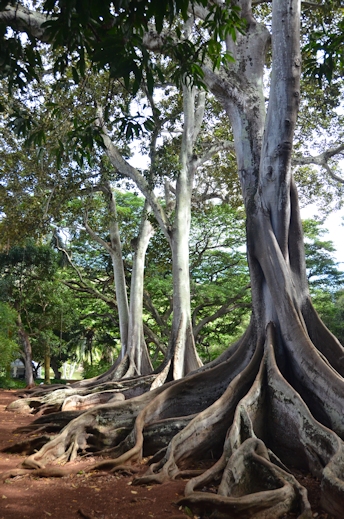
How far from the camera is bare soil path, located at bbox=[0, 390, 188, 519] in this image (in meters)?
3.37

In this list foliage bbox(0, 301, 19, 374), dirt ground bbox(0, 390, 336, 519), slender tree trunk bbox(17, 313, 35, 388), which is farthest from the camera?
slender tree trunk bbox(17, 313, 35, 388)

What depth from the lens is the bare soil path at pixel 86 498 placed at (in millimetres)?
3365

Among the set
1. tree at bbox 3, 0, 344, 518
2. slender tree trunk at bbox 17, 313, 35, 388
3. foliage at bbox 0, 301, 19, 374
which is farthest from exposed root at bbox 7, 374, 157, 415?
slender tree trunk at bbox 17, 313, 35, 388

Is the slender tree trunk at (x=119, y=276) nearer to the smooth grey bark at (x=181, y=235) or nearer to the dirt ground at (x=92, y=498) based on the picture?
the smooth grey bark at (x=181, y=235)

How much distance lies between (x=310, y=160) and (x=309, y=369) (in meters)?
8.10

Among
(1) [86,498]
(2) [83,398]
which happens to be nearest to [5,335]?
(2) [83,398]

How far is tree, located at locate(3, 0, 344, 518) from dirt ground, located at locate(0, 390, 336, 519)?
0.58ft

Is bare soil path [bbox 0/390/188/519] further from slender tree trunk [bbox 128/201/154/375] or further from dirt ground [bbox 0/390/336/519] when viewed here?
slender tree trunk [bbox 128/201/154/375]

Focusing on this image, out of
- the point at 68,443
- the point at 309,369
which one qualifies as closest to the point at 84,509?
the point at 68,443

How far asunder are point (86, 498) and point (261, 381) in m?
2.37

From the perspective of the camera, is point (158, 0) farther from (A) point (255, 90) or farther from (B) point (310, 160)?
(B) point (310, 160)

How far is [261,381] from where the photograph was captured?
530 cm

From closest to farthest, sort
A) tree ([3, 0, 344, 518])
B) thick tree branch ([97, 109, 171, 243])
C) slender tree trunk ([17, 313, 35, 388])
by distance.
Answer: tree ([3, 0, 344, 518]) < thick tree branch ([97, 109, 171, 243]) < slender tree trunk ([17, 313, 35, 388])

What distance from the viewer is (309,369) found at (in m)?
5.27
